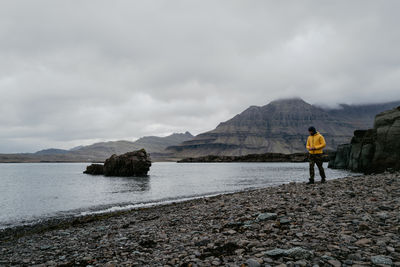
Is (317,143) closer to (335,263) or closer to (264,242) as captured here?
(264,242)

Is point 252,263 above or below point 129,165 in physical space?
above

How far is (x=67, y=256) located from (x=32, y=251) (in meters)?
3.35

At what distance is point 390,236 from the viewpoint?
22.0 feet

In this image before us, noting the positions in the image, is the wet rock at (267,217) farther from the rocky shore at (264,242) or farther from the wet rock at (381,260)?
the wet rock at (381,260)

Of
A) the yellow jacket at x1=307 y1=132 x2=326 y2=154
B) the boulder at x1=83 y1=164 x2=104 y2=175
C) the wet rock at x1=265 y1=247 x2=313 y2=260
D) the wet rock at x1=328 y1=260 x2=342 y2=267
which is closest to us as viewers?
the wet rock at x1=328 y1=260 x2=342 y2=267

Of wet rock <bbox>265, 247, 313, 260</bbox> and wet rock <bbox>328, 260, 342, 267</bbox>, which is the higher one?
wet rock <bbox>328, 260, 342, 267</bbox>

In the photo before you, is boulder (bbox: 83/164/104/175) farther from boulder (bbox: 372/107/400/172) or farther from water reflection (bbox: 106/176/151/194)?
boulder (bbox: 372/107/400/172)

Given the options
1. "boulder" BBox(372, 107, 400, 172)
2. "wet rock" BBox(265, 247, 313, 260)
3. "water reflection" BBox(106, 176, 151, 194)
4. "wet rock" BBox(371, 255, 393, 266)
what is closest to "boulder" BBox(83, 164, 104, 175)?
"water reflection" BBox(106, 176, 151, 194)

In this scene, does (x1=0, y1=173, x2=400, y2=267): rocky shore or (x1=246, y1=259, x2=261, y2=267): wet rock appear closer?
(x1=246, y1=259, x2=261, y2=267): wet rock

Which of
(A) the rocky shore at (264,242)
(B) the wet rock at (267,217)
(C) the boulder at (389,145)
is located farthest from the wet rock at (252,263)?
(C) the boulder at (389,145)

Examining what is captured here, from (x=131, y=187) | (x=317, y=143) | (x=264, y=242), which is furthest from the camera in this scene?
(x=131, y=187)

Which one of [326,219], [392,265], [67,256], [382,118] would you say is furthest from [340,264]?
[382,118]

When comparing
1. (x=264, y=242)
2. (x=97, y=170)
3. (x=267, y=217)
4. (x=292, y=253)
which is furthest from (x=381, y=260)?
(x=97, y=170)

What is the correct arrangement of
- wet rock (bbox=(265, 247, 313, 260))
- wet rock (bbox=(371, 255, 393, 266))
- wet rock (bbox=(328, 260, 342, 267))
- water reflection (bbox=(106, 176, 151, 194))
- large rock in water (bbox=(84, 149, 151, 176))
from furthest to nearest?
large rock in water (bbox=(84, 149, 151, 176)) < water reflection (bbox=(106, 176, 151, 194)) < wet rock (bbox=(265, 247, 313, 260)) < wet rock (bbox=(328, 260, 342, 267)) < wet rock (bbox=(371, 255, 393, 266))
